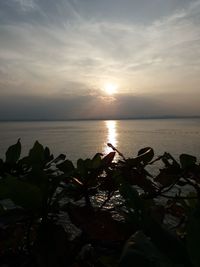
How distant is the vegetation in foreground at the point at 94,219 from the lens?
3.06 feet

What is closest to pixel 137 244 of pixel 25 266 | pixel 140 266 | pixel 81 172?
pixel 140 266

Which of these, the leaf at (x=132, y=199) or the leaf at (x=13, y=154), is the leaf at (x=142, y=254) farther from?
the leaf at (x=13, y=154)

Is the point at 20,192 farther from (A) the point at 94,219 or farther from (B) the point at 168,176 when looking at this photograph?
(B) the point at 168,176

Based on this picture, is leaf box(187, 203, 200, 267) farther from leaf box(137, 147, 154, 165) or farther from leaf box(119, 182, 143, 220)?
leaf box(137, 147, 154, 165)

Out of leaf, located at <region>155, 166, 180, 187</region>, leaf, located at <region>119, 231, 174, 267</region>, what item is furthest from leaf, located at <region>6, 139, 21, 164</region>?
leaf, located at <region>119, 231, 174, 267</region>

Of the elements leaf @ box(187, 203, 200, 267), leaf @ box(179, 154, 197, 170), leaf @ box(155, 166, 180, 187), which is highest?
leaf @ box(179, 154, 197, 170)

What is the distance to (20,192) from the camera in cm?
122

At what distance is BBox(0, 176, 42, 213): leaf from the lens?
1.20 metres

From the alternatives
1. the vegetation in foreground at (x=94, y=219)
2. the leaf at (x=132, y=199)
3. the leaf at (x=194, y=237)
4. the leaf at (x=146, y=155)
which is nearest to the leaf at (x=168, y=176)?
the vegetation in foreground at (x=94, y=219)

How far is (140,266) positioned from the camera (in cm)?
83

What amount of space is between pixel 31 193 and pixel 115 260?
45 cm

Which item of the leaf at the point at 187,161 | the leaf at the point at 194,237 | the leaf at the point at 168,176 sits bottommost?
the leaf at the point at 168,176

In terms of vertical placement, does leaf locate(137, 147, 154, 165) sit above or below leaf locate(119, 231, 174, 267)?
above

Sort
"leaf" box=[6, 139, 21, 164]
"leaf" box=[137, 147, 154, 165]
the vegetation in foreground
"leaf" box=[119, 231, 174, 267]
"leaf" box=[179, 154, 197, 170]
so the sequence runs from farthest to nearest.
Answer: "leaf" box=[6, 139, 21, 164]
"leaf" box=[137, 147, 154, 165]
"leaf" box=[179, 154, 197, 170]
the vegetation in foreground
"leaf" box=[119, 231, 174, 267]
